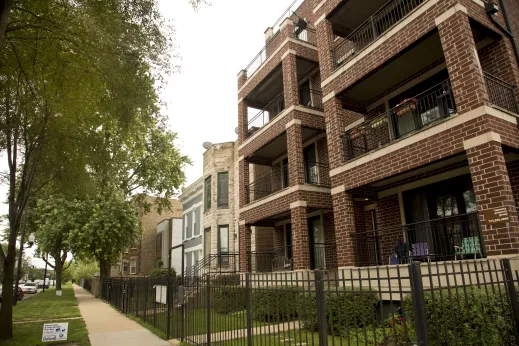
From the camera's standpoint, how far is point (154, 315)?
37.4 feet

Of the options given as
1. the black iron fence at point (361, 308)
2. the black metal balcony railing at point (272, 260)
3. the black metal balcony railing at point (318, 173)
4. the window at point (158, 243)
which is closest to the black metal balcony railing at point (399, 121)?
the black metal balcony railing at point (318, 173)

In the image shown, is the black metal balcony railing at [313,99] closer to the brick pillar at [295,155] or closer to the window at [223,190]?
the brick pillar at [295,155]

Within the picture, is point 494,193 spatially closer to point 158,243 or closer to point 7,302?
point 7,302

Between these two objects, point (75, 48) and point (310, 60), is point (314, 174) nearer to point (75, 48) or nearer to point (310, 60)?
point (310, 60)

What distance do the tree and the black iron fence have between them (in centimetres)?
1141

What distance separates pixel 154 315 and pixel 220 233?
1117 cm

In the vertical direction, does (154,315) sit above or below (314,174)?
below

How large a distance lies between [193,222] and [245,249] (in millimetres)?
12398

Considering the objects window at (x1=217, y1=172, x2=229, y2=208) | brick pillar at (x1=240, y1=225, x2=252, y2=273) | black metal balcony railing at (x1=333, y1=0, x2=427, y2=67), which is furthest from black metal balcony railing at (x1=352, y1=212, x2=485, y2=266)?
window at (x1=217, y1=172, x2=229, y2=208)

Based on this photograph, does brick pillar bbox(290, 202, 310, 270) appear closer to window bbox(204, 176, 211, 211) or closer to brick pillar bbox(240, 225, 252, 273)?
brick pillar bbox(240, 225, 252, 273)

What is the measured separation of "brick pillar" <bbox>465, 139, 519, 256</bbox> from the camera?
717 centimetres

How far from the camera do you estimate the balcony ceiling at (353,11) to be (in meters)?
12.7

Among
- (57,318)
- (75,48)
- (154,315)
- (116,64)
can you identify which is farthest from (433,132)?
(57,318)

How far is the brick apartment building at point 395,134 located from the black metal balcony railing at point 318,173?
60 mm
